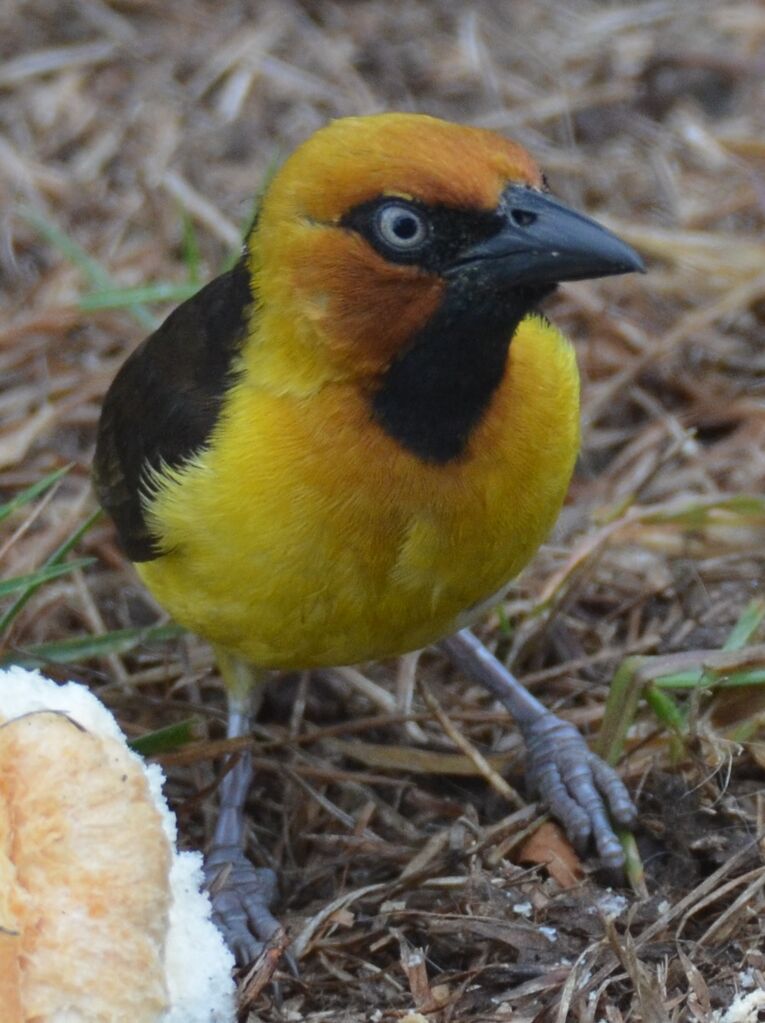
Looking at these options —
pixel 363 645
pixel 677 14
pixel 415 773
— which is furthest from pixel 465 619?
pixel 677 14


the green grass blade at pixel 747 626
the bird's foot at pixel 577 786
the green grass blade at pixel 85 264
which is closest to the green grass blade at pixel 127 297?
the green grass blade at pixel 85 264

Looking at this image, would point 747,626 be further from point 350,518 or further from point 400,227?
point 400,227

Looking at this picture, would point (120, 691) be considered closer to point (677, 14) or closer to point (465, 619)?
point (465, 619)

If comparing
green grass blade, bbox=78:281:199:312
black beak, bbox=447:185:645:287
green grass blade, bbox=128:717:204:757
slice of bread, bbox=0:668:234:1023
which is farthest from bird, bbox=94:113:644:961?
green grass blade, bbox=78:281:199:312

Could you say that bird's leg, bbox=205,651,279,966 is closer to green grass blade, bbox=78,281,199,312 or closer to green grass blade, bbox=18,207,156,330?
green grass blade, bbox=78,281,199,312

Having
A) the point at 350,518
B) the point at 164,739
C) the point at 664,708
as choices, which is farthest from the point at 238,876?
the point at 664,708

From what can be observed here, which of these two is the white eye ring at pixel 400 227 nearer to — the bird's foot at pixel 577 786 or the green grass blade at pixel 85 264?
the bird's foot at pixel 577 786
